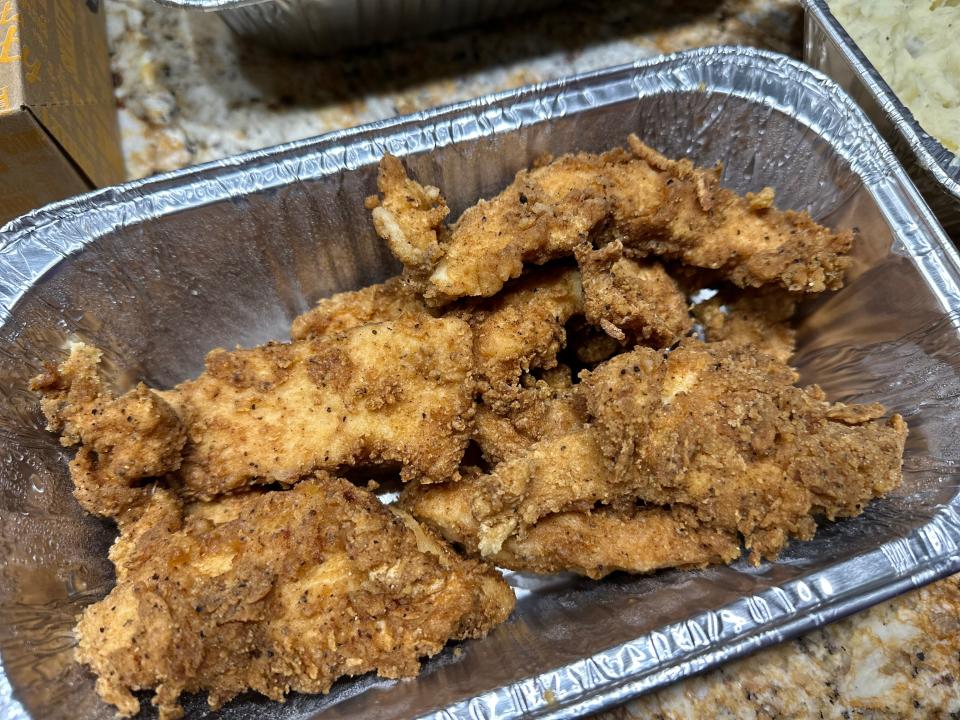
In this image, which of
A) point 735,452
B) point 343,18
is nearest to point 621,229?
point 735,452

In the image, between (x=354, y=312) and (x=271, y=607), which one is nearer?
(x=271, y=607)

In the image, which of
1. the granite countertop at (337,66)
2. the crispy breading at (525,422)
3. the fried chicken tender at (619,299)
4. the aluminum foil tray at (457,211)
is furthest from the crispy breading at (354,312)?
the granite countertop at (337,66)

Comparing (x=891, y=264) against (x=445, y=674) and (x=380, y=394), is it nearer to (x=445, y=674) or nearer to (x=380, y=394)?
(x=380, y=394)

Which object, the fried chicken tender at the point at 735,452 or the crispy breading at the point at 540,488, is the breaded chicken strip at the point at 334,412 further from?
the fried chicken tender at the point at 735,452

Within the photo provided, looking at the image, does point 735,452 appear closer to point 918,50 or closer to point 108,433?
point 108,433

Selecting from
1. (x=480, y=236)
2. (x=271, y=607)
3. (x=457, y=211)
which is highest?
(x=457, y=211)
